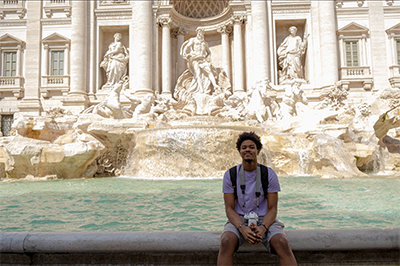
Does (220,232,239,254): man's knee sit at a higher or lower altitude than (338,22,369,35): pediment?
lower

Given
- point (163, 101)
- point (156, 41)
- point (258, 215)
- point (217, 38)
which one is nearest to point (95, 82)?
point (156, 41)

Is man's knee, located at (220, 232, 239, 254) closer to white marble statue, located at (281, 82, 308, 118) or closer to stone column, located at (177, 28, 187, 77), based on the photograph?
white marble statue, located at (281, 82, 308, 118)

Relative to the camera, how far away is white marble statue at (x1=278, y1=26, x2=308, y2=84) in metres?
15.6

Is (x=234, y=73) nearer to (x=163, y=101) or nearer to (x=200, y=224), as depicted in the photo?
(x=163, y=101)

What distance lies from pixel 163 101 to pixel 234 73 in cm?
485

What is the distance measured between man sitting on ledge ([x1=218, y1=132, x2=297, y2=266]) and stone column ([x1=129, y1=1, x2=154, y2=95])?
13.3 meters

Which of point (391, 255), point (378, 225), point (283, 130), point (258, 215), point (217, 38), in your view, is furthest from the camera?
point (217, 38)

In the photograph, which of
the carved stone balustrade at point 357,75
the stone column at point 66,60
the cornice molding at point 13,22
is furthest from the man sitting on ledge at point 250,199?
the cornice molding at point 13,22

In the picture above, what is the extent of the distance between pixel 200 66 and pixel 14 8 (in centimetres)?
1102

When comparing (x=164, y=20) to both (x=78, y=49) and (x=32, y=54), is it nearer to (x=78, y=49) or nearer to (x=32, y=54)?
(x=78, y=49)

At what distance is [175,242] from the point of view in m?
1.84

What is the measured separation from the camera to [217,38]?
1756 centimetres

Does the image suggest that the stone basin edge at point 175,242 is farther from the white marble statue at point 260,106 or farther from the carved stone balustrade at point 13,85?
the carved stone balustrade at point 13,85

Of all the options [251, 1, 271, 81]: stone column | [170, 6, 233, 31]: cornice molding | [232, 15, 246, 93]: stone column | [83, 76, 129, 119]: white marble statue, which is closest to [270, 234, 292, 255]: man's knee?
[83, 76, 129, 119]: white marble statue
